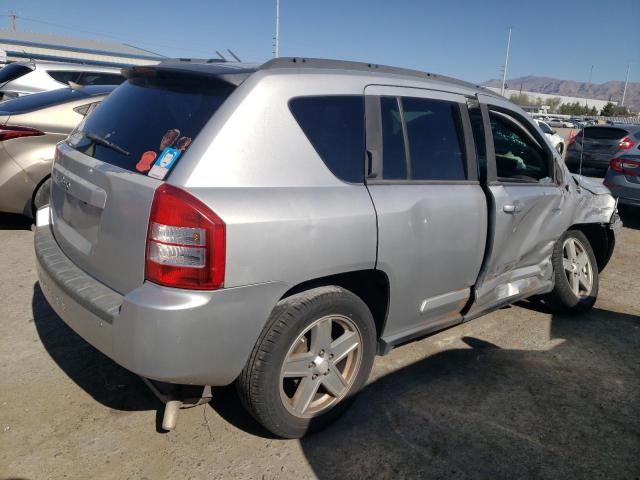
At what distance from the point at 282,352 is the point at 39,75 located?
826 centimetres

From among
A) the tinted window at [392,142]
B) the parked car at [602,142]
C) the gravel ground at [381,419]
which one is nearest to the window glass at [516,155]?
the tinted window at [392,142]

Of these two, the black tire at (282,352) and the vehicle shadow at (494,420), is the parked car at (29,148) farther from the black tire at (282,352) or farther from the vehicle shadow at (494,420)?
the vehicle shadow at (494,420)

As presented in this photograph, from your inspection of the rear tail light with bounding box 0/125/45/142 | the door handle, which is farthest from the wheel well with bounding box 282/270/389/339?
the rear tail light with bounding box 0/125/45/142

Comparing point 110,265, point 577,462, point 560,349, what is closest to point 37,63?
point 110,265

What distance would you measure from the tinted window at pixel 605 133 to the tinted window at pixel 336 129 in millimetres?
12768

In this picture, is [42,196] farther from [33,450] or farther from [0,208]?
[33,450]

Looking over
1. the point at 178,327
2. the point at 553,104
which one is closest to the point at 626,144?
the point at 178,327

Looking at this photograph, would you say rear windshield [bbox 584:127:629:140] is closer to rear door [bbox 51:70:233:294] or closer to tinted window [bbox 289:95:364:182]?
tinted window [bbox 289:95:364:182]

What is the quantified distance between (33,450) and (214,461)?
86 cm

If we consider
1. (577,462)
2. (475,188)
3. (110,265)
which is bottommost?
(577,462)

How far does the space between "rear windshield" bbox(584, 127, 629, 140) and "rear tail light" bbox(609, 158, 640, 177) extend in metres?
6.04

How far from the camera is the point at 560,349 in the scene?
3.89 m

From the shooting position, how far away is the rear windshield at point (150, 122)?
231cm

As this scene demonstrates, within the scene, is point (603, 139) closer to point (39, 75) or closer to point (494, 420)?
point (494, 420)
